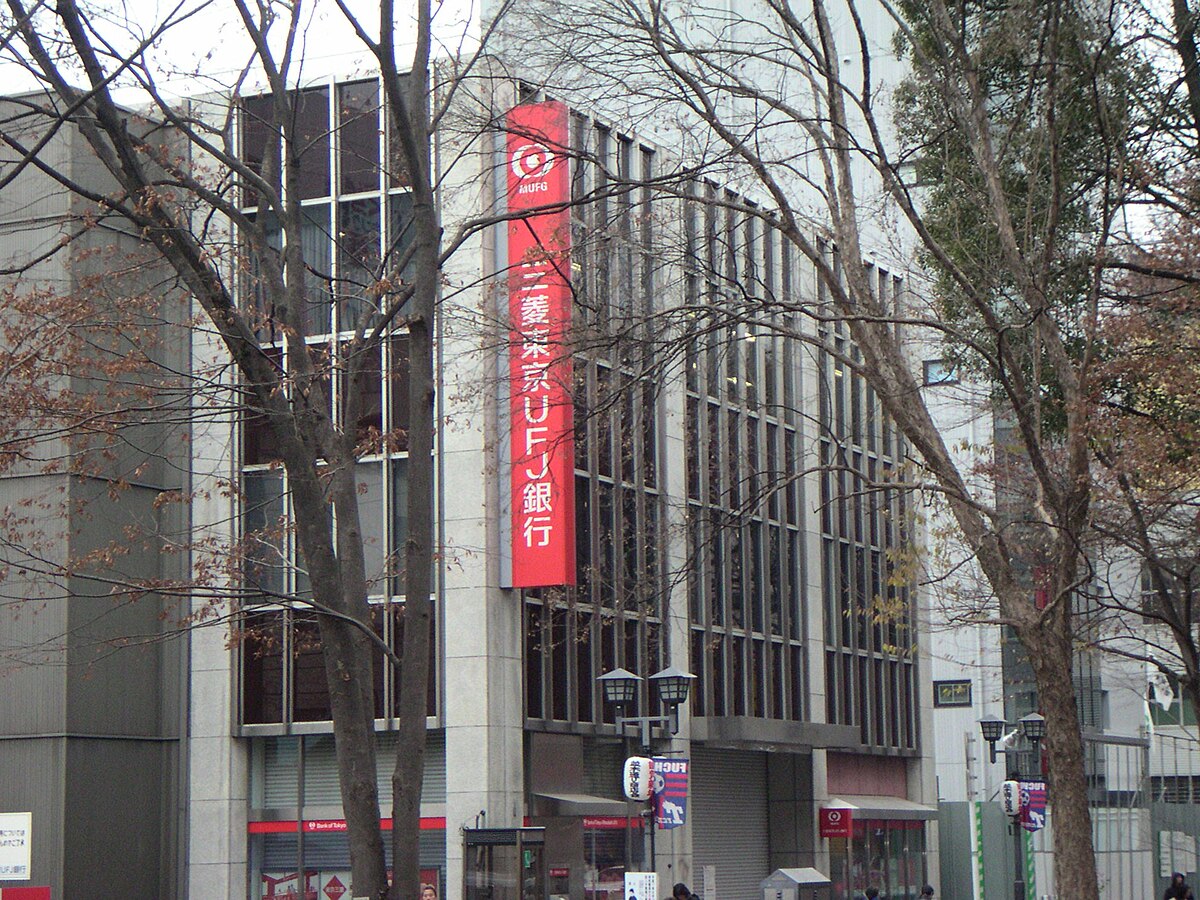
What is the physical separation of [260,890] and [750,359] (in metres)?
15.0

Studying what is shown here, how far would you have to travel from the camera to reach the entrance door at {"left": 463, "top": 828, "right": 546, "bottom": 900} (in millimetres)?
26750

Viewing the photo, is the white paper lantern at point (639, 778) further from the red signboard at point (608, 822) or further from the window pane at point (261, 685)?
the window pane at point (261, 685)

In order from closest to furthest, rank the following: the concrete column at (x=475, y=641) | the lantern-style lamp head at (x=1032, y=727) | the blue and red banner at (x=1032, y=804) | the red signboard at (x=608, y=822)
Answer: the concrete column at (x=475, y=641) → the red signboard at (x=608, y=822) → the blue and red banner at (x=1032, y=804) → the lantern-style lamp head at (x=1032, y=727)

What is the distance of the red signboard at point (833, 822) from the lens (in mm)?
40219

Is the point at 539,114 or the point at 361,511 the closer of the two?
the point at 539,114

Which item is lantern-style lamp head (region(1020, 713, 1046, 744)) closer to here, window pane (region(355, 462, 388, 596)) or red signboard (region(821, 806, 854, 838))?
red signboard (region(821, 806, 854, 838))

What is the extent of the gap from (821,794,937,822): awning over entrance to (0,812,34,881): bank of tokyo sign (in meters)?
18.2

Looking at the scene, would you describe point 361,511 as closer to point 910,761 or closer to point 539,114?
point 539,114

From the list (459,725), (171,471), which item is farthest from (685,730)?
(171,471)

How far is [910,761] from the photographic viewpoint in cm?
4638

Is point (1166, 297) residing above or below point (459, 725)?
above

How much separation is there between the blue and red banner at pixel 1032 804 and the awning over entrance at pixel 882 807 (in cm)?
752

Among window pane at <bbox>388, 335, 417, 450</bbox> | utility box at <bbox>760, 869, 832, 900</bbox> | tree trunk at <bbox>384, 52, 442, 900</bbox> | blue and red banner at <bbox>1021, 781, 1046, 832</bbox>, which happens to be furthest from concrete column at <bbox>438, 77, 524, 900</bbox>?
tree trunk at <bbox>384, 52, 442, 900</bbox>

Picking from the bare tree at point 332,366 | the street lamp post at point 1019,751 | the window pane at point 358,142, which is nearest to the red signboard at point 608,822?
the street lamp post at point 1019,751
